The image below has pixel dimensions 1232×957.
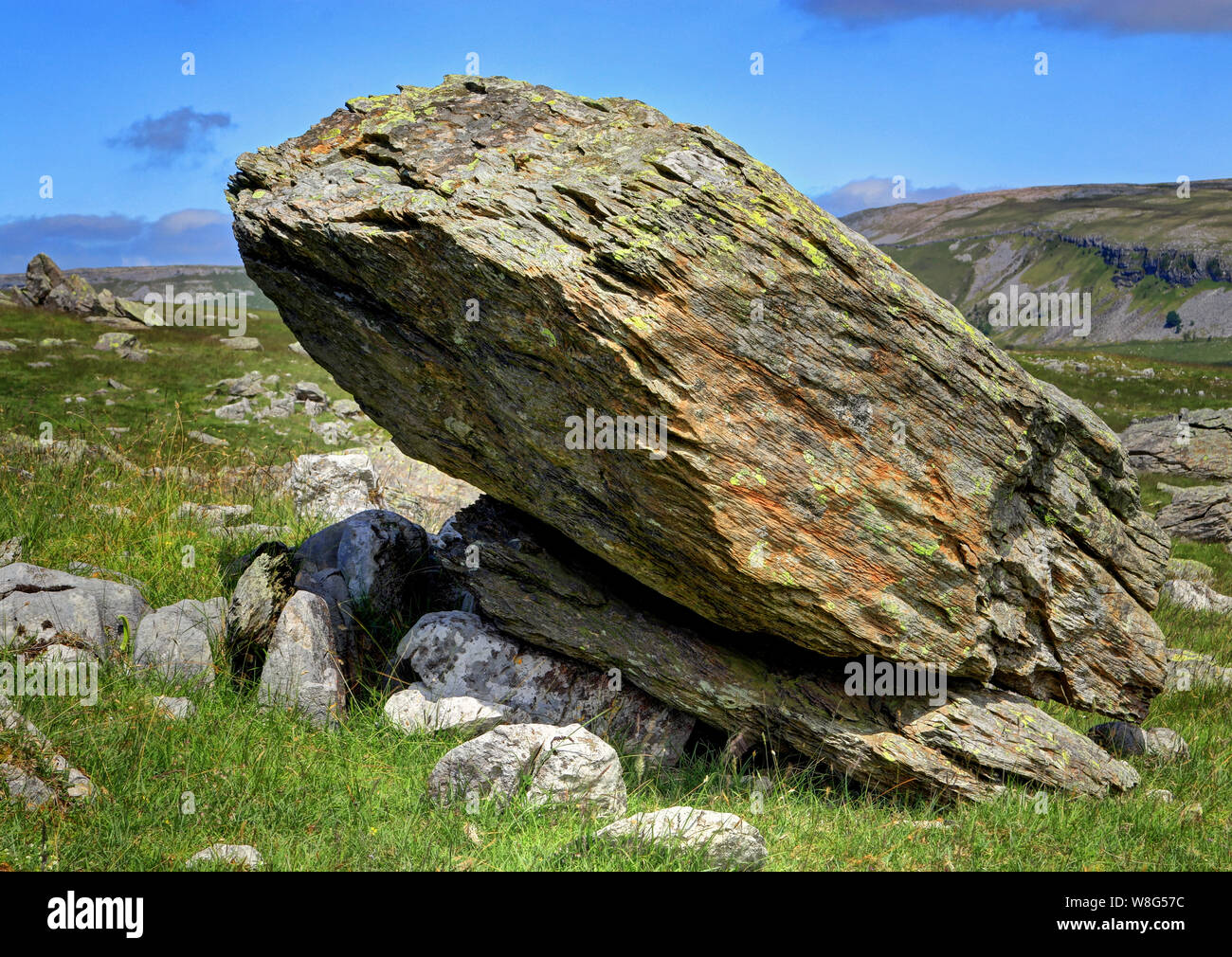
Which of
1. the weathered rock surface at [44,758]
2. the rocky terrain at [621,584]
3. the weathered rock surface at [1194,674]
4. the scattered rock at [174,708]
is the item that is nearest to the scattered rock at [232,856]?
the rocky terrain at [621,584]

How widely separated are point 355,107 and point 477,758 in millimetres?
7116

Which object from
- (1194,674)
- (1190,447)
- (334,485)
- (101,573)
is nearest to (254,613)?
(101,573)

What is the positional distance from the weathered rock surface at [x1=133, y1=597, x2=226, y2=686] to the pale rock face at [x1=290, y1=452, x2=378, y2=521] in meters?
4.50

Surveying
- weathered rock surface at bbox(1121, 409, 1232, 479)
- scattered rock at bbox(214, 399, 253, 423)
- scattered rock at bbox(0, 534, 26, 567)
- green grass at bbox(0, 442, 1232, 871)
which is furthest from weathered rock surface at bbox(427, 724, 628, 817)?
weathered rock surface at bbox(1121, 409, 1232, 479)

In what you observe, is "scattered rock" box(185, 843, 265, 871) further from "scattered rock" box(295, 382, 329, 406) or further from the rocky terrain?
"scattered rock" box(295, 382, 329, 406)

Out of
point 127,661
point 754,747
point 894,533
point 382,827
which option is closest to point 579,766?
point 382,827

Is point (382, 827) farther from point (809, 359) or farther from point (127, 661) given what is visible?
point (809, 359)

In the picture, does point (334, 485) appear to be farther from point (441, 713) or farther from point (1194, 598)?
point (1194, 598)

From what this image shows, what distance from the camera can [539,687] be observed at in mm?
8758

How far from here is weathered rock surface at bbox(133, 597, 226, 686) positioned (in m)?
8.20

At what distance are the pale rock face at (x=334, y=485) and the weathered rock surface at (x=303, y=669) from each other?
16.0 feet

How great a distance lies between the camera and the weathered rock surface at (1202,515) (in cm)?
2555

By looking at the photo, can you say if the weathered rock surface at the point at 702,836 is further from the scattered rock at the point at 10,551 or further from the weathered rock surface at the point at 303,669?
the scattered rock at the point at 10,551

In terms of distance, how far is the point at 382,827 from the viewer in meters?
6.26
